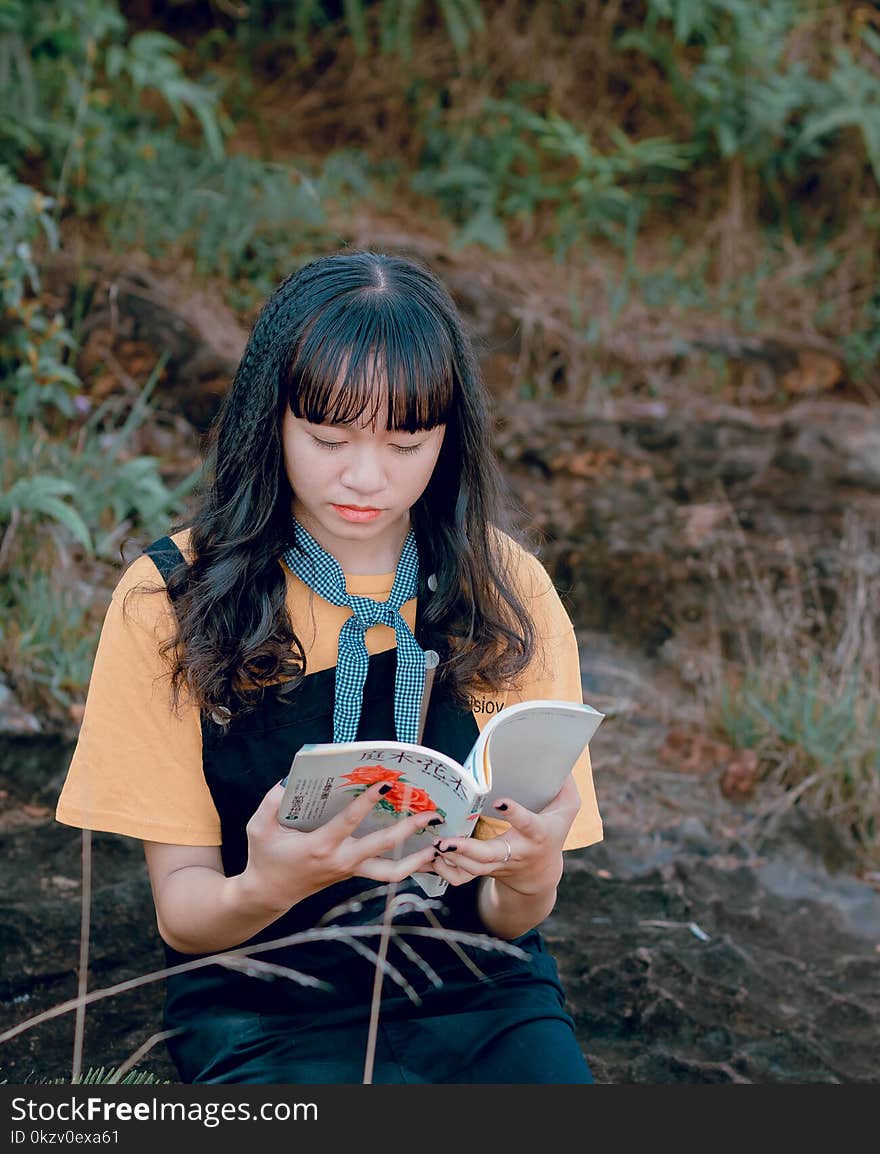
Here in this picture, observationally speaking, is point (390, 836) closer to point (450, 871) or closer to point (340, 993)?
point (450, 871)

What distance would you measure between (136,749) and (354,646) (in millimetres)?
373

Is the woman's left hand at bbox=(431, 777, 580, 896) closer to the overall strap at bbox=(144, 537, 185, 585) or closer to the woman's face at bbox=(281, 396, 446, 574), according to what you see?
the woman's face at bbox=(281, 396, 446, 574)

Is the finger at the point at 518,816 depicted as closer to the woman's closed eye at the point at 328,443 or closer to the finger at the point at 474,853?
the finger at the point at 474,853

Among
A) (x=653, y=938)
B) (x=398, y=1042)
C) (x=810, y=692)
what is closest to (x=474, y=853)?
(x=398, y=1042)

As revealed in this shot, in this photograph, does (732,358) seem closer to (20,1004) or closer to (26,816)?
(26,816)

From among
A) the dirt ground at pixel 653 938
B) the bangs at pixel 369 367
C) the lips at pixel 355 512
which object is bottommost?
the dirt ground at pixel 653 938

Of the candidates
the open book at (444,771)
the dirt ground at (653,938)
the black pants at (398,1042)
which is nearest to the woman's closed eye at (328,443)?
the open book at (444,771)

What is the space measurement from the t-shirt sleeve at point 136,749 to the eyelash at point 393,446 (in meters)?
0.40

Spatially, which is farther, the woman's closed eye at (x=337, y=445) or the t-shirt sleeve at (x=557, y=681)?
the t-shirt sleeve at (x=557, y=681)

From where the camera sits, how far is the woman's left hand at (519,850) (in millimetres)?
1888

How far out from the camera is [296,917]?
84.1 inches

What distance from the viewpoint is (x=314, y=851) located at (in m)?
1.82

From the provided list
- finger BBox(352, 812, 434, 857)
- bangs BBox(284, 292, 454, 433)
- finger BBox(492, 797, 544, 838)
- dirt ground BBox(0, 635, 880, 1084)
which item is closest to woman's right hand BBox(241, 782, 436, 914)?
finger BBox(352, 812, 434, 857)

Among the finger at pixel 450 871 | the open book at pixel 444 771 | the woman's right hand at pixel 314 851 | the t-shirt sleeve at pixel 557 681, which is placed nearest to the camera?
the open book at pixel 444 771
